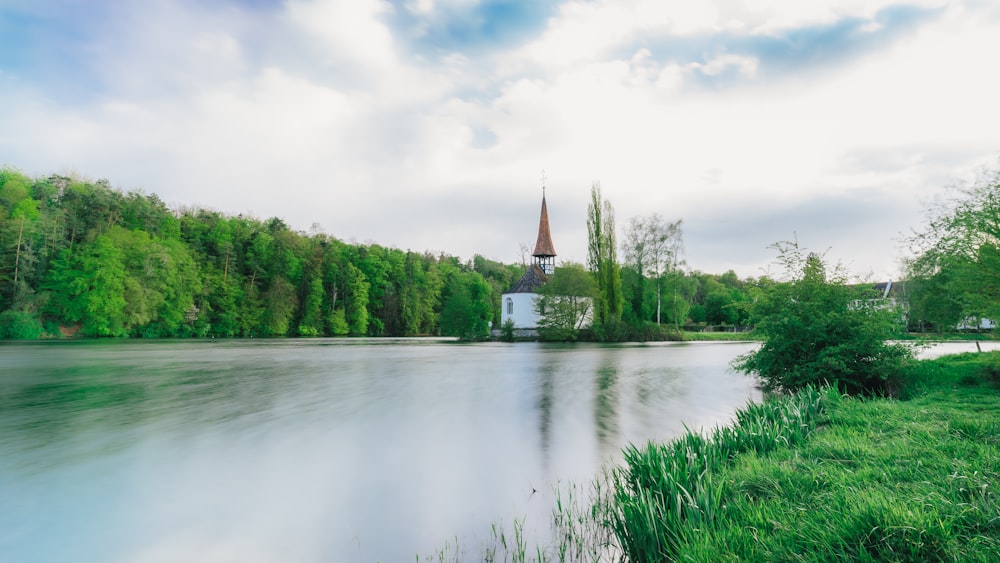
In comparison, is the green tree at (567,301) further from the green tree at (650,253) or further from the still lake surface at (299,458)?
the still lake surface at (299,458)

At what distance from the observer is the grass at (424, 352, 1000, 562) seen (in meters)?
2.53

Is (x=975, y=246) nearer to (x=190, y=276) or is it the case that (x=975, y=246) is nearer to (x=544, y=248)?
(x=544, y=248)

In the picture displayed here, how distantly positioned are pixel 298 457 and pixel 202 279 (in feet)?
181

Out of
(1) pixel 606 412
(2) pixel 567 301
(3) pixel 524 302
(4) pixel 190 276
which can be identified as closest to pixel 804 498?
(1) pixel 606 412

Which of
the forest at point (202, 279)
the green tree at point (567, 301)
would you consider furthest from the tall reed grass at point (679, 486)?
the green tree at point (567, 301)

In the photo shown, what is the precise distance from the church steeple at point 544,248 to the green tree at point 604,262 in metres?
10.5

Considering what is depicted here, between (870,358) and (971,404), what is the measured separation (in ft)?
11.8

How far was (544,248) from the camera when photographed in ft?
181

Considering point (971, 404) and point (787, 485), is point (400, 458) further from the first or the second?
point (971, 404)

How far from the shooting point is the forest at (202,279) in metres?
42.5

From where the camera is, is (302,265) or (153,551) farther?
(302,265)

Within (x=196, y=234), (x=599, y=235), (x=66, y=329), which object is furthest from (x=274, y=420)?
(x=196, y=234)

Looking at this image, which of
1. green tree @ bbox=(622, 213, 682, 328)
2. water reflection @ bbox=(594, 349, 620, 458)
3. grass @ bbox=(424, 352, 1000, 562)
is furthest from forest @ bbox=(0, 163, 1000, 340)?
grass @ bbox=(424, 352, 1000, 562)

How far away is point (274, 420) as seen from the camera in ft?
30.6
